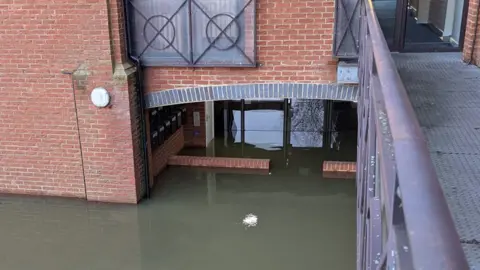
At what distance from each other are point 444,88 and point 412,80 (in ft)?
1.43

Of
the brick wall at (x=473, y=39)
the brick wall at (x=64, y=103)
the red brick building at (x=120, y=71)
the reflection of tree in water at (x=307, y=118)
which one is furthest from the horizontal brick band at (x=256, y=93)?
the reflection of tree in water at (x=307, y=118)

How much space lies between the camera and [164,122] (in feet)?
28.3

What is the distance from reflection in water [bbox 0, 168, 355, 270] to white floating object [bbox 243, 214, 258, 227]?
0.06m

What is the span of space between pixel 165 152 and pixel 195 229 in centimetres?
254

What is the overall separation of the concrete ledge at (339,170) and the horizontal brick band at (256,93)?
198cm

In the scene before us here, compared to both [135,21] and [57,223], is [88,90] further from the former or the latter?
[57,223]

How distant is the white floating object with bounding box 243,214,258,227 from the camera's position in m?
6.44

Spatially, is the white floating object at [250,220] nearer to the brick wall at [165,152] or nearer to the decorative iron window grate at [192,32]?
the brick wall at [165,152]

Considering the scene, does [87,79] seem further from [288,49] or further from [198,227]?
[288,49]

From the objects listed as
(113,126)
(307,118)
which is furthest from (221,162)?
(307,118)

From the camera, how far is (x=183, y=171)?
8.35 m

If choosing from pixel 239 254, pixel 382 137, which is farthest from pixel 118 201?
pixel 382 137

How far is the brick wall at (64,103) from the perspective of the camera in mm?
6359

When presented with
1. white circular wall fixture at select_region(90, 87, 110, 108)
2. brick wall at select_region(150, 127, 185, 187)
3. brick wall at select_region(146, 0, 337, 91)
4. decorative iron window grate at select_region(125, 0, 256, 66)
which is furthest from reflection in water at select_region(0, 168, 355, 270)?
decorative iron window grate at select_region(125, 0, 256, 66)
